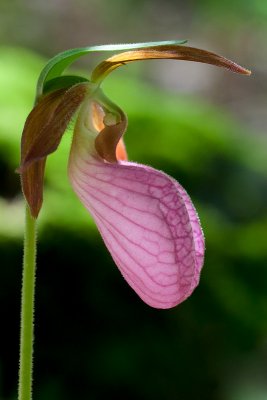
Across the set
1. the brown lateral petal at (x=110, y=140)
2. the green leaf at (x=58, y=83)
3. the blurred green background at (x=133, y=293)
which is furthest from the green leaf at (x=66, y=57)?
the blurred green background at (x=133, y=293)

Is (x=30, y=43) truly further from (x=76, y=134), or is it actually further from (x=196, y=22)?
(x=76, y=134)

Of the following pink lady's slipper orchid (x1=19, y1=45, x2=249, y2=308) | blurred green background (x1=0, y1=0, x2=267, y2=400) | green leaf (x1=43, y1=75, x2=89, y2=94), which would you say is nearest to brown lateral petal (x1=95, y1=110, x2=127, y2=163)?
pink lady's slipper orchid (x1=19, y1=45, x2=249, y2=308)

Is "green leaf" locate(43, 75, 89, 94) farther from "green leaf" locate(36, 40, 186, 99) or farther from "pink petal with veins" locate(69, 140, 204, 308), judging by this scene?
"pink petal with veins" locate(69, 140, 204, 308)

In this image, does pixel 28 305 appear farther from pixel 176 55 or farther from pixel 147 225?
pixel 176 55

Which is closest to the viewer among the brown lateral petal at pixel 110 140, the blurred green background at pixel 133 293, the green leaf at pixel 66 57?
the green leaf at pixel 66 57

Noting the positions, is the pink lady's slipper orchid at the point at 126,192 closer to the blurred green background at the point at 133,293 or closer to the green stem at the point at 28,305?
the green stem at the point at 28,305

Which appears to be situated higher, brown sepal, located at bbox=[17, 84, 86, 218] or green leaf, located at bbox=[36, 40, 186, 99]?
green leaf, located at bbox=[36, 40, 186, 99]

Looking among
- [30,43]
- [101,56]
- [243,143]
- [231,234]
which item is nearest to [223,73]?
[101,56]
